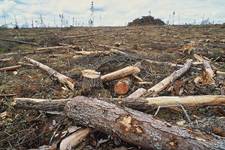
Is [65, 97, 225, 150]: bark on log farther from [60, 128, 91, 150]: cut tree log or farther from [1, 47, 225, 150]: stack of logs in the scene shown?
[60, 128, 91, 150]: cut tree log

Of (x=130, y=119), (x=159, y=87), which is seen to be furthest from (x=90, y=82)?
(x=130, y=119)

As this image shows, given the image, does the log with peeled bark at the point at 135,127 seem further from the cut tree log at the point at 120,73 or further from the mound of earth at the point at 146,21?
the mound of earth at the point at 146,21

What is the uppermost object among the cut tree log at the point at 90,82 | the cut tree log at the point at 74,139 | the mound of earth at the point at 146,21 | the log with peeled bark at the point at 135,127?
the mound of earth at the point at 146,21

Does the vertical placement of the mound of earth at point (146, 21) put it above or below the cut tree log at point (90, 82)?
above

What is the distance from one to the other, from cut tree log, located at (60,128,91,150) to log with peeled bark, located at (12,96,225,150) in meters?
0.12

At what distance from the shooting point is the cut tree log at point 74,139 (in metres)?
4.06

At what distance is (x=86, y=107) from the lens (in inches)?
173

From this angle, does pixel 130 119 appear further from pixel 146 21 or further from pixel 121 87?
pixel 146 21

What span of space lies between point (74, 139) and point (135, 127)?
89cm

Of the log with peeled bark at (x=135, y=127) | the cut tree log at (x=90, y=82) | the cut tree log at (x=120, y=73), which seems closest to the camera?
the log with peeled bark at (x=135, y=127)

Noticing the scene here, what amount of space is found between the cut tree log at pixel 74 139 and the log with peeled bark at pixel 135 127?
0.12 meters

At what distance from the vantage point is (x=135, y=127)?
388 cm

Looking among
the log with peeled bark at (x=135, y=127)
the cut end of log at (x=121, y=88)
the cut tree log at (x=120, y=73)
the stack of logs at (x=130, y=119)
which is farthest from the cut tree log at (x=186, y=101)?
the cut tree log at (x=120, y=73)

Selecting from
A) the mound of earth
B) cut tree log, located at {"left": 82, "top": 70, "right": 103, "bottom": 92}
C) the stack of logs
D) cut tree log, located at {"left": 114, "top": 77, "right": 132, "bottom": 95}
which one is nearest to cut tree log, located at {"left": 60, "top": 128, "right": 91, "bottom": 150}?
the stack of logs
